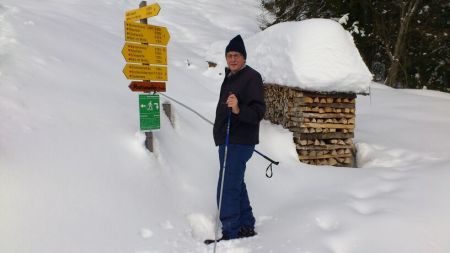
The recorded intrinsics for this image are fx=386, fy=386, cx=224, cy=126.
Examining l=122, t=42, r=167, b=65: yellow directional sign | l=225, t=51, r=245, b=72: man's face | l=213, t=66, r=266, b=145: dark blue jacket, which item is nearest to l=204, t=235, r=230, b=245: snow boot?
l=213, t=66, r=266, b=145: dark blue jacket

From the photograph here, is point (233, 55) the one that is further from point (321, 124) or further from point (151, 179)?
point (321, 124)

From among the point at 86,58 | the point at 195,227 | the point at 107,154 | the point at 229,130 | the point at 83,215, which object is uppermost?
the point at 86,58

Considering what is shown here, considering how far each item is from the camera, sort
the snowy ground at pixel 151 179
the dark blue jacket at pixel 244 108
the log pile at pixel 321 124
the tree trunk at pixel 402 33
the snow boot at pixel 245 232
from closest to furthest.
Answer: the snowy ground at pixel 151 179, the dark blue jacket at pixel 244 108, the snow boot at pixel 245 232, the log pile at pixel 321 124, the tree trunk at pixel 402 33

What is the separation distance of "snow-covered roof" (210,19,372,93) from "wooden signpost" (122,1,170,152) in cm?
255

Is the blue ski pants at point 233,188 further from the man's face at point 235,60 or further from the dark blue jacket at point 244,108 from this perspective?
the man's face at point 235,60

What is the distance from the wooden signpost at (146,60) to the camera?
14.2 ft

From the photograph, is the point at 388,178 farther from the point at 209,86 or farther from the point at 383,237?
the point at 209,86

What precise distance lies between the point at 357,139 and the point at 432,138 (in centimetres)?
127

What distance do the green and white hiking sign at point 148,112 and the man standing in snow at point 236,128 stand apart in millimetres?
843

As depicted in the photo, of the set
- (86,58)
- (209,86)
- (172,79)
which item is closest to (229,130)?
(86,58)

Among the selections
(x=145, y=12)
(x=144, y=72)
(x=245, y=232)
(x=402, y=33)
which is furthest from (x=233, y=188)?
(x=402, y=33)

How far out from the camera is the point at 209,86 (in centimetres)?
1112

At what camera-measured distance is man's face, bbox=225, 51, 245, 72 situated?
158 inches

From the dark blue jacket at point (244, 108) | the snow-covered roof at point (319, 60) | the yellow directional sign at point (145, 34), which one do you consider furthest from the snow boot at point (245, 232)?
the snow-covered roof at point (319, 60)
